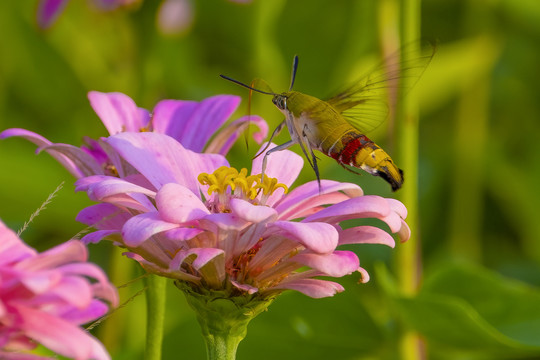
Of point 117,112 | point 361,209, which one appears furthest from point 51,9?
point 361,209

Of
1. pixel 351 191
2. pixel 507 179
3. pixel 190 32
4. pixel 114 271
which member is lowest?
pixel 507 179

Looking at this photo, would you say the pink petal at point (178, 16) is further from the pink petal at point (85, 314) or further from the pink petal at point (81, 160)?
the pink petal at point (85, 314)

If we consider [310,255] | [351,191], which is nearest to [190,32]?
[351,191]

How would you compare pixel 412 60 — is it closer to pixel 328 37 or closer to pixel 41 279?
pixel 41 279

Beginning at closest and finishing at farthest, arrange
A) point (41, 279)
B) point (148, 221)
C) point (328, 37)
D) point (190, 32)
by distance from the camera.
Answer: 1. point (41, 279)
2. point (148, 221)
3. point (328, 37)
4. point (190, 32)

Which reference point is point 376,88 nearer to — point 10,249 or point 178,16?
point 10,249

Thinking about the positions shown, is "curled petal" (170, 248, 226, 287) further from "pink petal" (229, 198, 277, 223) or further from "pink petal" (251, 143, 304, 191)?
"pink petal" (251, 143, 304, 191)

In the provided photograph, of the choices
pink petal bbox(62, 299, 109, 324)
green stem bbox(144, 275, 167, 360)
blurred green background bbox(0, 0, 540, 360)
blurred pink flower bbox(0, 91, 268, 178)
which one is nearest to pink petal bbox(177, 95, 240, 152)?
blurred pink flower bbox(0, 91, 268, 178)
